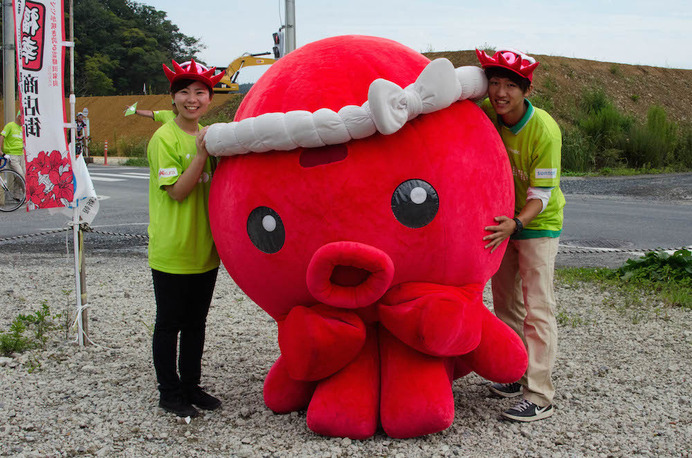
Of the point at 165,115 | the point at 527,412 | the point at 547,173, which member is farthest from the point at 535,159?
the point at 165,115

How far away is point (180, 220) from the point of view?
3.58 m

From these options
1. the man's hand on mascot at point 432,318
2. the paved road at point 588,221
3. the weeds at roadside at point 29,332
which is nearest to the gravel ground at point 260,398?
the weeds at roadside at point 29,332

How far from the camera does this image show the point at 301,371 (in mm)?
3324

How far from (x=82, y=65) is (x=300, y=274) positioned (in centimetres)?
5784

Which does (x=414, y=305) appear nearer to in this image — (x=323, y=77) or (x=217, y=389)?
(x=323, y=77)

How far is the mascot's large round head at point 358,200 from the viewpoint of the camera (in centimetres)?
311

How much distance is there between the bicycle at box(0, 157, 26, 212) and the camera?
12.3 metres

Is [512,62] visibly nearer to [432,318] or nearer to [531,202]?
[531,202]

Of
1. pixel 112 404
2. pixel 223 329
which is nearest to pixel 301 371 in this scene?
pixel 112 404

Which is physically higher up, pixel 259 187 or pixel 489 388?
pixel 259 187

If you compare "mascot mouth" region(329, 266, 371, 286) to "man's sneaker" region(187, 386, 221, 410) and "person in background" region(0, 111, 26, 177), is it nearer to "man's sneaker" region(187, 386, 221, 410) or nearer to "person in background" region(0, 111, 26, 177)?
"man's sneaker" region(187, 386, 221, 410)

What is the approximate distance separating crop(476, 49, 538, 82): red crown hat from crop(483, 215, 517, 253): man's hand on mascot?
29.7 inches

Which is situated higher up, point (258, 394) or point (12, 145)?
point (12, 145)

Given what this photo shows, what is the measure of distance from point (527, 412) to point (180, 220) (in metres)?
2.15
